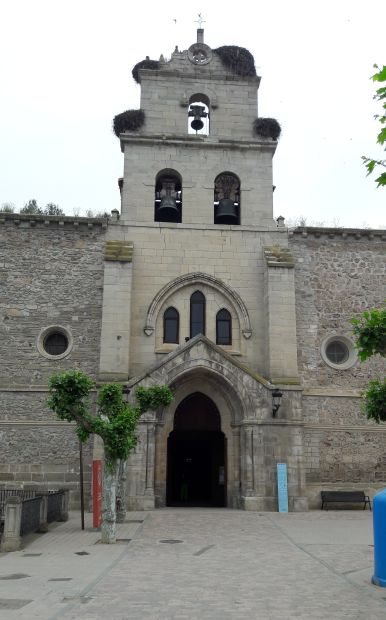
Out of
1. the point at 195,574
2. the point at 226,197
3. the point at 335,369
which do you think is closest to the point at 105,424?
the point at 195,574

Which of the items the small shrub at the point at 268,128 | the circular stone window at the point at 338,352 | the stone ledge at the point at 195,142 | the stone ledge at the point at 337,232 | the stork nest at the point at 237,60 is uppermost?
the stork nest at the point at 237,60

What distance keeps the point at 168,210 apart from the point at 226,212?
2.14 m

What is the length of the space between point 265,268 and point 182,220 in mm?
3532

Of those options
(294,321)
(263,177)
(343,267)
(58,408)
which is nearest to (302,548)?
(58,408)

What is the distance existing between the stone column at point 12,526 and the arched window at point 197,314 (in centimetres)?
972

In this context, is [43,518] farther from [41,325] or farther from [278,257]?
[278,257]

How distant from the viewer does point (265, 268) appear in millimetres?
21141

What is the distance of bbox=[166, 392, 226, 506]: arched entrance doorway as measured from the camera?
20641 millimetres

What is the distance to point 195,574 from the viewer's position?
9109 millimetres

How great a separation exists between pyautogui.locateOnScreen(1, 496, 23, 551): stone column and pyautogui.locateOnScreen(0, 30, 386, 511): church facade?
19.7 feet

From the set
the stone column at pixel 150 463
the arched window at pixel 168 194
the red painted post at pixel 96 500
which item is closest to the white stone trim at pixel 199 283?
the arched window at pixel 168 194

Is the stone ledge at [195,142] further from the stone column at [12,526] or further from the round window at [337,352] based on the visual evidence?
the stone column at [12,526]

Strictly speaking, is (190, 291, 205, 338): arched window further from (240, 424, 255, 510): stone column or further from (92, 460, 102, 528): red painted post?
(92, 460, 102, 528): red painted post

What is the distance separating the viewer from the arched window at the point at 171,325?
20641 mm
